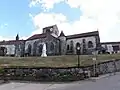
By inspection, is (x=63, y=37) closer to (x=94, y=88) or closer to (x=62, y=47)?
(x=62, y=47)

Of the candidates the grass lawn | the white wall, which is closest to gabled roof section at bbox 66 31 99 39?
the white wall

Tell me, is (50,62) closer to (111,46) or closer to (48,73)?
(48,73)

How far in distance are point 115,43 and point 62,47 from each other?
18817 millimetres

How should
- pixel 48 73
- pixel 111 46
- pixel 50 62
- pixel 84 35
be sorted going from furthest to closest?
1. pixel 111 46
2. pixel 84 35
3. pixel 50 62
4. pixel 48 73

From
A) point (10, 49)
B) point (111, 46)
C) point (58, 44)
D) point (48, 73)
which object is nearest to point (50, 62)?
point (48, 73)

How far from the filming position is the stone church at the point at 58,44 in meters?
73.6

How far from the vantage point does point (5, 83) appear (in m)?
31.3

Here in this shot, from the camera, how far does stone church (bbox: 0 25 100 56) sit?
Answer: 73625 mm

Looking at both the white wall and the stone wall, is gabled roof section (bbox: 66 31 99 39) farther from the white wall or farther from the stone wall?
the stone wall

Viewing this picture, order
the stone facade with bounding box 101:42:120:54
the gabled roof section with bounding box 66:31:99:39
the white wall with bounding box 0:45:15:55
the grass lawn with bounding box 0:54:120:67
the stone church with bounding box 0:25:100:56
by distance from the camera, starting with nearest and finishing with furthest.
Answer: the grass lawn with bounding box 0:54:120:67 < the gabled roof section with bounding box 66:31:99:39 < the stone church with bounding box 0:25:100:56 < the stone facade with bounding box 101:42:120:54 < the white wall with bounding box 0:45:15:55

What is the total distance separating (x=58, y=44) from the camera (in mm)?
78312

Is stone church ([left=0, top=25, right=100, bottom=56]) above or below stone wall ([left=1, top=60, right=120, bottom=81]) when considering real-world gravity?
above

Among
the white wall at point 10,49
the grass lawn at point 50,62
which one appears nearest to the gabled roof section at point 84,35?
the white wall at point 10,49

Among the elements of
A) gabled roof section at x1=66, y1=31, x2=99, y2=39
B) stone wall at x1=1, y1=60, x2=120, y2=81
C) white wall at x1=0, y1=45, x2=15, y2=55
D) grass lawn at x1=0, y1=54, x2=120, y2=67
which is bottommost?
stone wall at x1=1, y1=60, x2=120, y2=81
